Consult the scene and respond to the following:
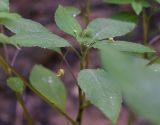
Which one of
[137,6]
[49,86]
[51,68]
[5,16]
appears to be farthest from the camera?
[51,68]

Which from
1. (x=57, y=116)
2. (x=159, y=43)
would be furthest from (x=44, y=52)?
(x=159, y=43)

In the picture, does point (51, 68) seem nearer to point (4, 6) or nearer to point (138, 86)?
point (4, 6)

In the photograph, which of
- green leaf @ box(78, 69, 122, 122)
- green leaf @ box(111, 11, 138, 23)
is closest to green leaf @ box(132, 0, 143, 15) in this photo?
green leaf @ box(111, 11, 138, 23)

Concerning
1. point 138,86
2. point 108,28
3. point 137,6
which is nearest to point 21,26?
point 108,28

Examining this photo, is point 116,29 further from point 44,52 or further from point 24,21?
point 44,52

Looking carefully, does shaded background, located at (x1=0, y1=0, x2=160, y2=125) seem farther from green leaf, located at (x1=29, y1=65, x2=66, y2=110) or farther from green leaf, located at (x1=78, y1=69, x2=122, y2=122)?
green leaf, located at (x1=78, y1=69, x2=122, y2=122)
